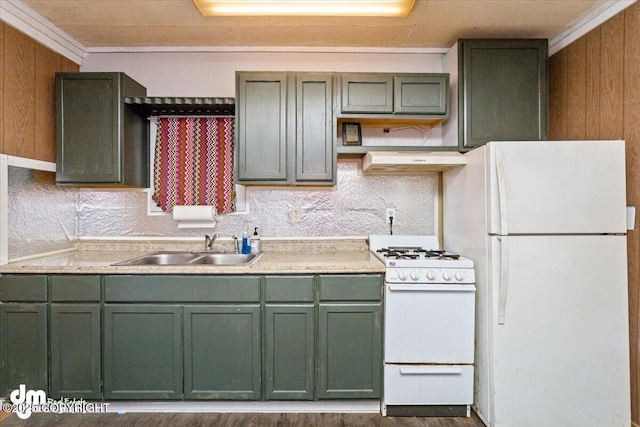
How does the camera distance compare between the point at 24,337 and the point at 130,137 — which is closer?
the point at 24,337

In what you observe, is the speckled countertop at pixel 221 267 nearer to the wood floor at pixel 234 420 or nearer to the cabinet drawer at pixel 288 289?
the cabinet drawer at pixel 288 289

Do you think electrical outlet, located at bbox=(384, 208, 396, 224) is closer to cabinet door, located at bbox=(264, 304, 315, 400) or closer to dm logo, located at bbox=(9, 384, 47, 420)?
cabinet door, located at bbox=(264, 304, 315, 400)

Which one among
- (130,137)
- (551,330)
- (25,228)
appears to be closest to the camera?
(551,330)

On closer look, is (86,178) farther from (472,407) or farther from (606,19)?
(606,19)

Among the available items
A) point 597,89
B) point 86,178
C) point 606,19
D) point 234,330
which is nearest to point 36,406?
point 234,330

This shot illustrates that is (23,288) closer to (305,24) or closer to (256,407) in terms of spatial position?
(256,407)

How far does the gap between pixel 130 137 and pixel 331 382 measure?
2.14 metres

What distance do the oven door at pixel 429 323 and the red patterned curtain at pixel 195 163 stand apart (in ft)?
4.78

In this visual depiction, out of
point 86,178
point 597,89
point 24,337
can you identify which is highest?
point 597,89

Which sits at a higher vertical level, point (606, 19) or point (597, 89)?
point (606, 19)

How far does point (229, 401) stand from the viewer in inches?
89.2

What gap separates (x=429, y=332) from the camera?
7.14 feet

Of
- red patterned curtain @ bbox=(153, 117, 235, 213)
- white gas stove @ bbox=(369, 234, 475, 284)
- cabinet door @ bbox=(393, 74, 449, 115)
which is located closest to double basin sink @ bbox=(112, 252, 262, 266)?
red patterned curtain @ bbox=(153, 117, 235, 213)

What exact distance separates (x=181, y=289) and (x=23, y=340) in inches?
37.9
